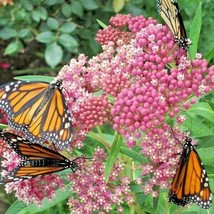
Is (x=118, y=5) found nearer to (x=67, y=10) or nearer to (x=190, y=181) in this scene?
(x=67, y=10)

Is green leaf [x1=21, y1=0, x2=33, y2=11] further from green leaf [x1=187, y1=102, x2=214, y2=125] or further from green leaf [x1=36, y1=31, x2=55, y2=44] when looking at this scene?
green leaf [x1=187, y1=102, x2=214, y2=125]

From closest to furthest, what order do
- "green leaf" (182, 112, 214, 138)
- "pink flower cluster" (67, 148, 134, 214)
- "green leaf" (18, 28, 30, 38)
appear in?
1. "pink flower cluster" (67, 148, 134, 214)
2. "green leaf" (182, 112, 214, 138)
3. "green leaf" (18, 28, 30, 38)

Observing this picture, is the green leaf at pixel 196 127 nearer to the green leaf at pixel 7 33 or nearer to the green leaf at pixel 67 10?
the green leaf at pixel 67 10

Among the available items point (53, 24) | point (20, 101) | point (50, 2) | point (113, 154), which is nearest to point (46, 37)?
point (53, 24)

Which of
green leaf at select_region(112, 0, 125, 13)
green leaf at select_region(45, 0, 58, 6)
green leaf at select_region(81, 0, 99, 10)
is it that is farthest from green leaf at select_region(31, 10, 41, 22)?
green leaf at select_region(112, 0, 125, 13)

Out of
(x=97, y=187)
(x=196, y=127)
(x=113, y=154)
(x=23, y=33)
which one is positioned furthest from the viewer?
(x=23, y=33)

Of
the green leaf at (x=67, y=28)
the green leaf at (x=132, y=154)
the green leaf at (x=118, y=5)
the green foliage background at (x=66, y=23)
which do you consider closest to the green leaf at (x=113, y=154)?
the green leaf at (x=132, y=154)
